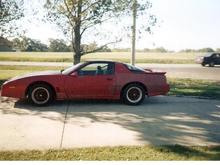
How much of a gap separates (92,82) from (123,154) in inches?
167

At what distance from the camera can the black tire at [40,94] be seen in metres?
9.45

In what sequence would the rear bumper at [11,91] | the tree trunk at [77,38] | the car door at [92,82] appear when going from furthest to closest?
the tree trunk at [77,38]
the car door at [92,82]
the rear bumper at [11,91]

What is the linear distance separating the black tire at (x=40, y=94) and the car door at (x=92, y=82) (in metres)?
0.52

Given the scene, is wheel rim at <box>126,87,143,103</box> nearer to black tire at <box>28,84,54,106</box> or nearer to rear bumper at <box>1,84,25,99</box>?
black tire at <box>28,84,54,106</box>

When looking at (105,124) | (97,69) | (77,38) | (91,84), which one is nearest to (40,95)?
(91,84)

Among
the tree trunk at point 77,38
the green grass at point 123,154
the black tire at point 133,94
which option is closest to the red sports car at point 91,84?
the black tire at point 133,94

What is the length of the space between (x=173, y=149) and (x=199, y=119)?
2.55 meters

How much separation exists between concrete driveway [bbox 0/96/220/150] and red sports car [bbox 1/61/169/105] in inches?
11.1

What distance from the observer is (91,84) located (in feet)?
31.6

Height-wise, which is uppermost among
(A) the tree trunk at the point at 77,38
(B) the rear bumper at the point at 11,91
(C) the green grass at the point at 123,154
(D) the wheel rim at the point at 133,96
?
(A) the tree trunk at the point at 77,38

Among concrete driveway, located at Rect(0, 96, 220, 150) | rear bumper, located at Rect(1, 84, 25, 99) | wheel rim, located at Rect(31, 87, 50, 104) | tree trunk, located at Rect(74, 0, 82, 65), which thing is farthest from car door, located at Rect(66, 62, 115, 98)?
tree trunk, located at Rect(74, 0, 82, 65)

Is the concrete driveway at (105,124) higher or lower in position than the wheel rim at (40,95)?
lower

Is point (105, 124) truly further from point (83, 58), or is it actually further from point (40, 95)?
point (83, 58)

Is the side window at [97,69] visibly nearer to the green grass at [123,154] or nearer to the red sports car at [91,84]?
the red sports car at [91,84]
